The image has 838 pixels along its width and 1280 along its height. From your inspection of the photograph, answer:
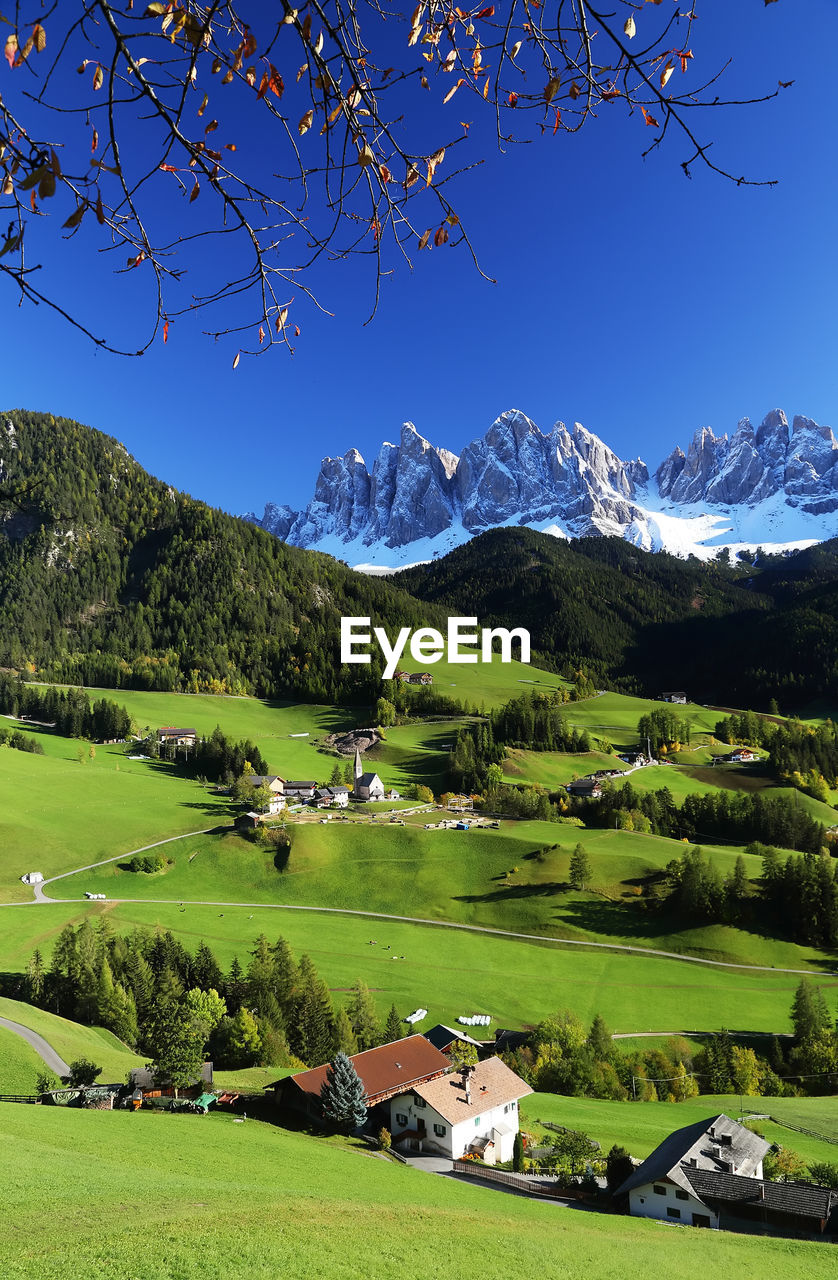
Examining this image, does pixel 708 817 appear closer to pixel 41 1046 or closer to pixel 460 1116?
pixel 460 1116

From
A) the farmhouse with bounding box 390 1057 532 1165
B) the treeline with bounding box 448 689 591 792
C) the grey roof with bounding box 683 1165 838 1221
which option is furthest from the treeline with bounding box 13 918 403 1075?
the treeline with bounding box 448 689 591 792

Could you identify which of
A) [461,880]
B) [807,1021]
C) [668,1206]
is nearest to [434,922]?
[461,880]

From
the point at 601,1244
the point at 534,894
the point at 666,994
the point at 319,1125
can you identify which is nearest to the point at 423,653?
the point at 534,894

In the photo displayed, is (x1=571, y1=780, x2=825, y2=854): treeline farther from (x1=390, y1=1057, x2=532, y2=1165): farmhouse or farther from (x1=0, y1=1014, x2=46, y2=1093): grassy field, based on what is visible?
(x1=0, y1=1014, x2=46, y2=1093): grassy field

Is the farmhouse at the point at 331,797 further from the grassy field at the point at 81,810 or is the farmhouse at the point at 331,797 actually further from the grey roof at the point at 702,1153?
the grey roof at the point at 702,1153

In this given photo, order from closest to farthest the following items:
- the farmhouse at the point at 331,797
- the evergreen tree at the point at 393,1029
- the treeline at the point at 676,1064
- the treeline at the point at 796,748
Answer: the treeline at the point at 676,1064, the evergreen tree at the point at 393,1029, the farmhouse at the point at 331,797, the treeline at the point at 796,748

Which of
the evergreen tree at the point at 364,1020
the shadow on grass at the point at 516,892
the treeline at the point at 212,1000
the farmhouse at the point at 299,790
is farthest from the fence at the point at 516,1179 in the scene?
the farmhouse at the point at 299,790

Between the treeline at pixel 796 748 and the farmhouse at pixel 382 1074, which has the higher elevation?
the treeline at pixel 796 748
